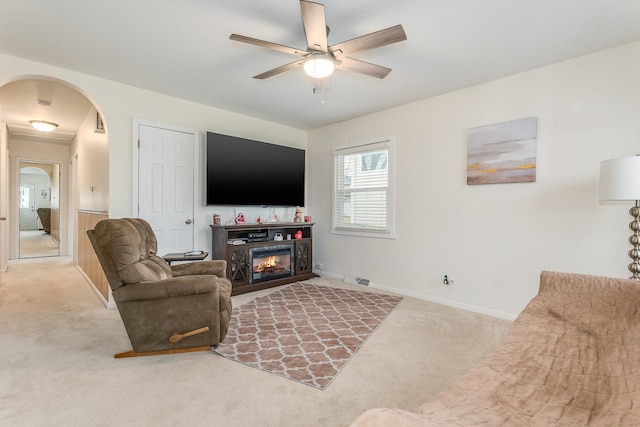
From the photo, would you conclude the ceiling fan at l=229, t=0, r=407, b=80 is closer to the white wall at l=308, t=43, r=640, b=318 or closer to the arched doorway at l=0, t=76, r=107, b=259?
the white wall at l=308, t=43, r=640, b=318

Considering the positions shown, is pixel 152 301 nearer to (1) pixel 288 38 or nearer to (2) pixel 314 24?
(2) pixel 314 24

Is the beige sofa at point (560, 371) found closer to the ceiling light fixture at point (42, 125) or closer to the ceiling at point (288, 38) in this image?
the ceiling at point (288, 38)

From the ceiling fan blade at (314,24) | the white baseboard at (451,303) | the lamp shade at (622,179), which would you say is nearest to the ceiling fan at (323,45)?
the ceiling fan blade at (314,24)

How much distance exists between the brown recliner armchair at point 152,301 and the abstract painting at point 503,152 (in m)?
3.02

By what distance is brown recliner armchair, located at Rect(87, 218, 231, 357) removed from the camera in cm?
226

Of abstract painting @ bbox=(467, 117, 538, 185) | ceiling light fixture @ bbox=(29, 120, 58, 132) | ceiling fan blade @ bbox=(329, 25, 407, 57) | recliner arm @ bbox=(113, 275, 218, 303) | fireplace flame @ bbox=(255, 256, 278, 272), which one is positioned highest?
ceiling light fixture @ bbox=(29, 120, 58, 132)

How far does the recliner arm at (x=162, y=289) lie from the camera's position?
2246 millimetres

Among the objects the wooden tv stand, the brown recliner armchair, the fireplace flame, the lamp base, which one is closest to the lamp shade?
the lamp base

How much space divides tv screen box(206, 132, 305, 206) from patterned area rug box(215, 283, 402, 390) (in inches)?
58.4

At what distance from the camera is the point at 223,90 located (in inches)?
145

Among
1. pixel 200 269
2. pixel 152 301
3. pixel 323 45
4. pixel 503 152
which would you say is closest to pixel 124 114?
pixel 200 269

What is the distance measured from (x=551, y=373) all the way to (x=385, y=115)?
3.75 meters

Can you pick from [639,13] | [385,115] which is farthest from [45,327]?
[639,13]

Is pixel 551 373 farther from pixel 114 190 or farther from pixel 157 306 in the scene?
pixel 114 190
